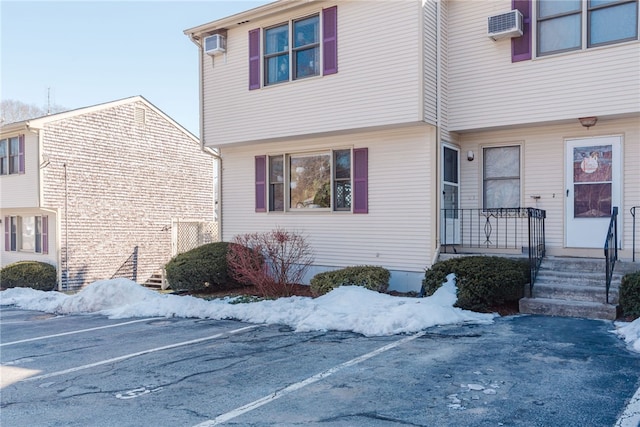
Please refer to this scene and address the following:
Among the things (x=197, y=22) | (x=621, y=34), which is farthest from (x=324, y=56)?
(x=621, y=34)

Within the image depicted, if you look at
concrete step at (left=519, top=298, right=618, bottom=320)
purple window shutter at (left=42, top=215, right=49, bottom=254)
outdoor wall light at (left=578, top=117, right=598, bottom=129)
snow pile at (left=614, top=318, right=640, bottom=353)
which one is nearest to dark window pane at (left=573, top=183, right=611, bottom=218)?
outdoor wall light at (left=578, top=117, right=598, bottom=129)

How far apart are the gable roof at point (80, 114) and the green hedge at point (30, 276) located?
475 cm

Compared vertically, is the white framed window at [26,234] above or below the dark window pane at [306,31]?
below

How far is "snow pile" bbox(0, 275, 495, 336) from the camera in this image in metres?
7.58

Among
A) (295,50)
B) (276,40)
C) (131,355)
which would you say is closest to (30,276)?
(276,40)

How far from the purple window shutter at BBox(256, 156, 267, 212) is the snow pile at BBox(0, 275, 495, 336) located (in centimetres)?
349

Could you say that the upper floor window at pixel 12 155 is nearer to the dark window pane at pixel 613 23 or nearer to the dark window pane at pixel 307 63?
the dark window pane at pixel 307 63

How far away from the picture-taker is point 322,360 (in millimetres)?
5859

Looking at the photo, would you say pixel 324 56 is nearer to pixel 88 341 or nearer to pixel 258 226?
pixel 258 226

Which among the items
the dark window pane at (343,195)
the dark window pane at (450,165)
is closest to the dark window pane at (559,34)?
the dark window pane at (450,165)

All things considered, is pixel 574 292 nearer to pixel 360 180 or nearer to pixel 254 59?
pixel 360 180

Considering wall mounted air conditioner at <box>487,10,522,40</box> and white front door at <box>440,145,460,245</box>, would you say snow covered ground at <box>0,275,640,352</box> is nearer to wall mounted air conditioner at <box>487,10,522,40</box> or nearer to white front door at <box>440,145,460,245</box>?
white front door at <box>440,145,460,245</box>

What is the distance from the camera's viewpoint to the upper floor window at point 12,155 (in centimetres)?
1805

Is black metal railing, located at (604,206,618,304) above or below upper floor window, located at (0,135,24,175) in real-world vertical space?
below
